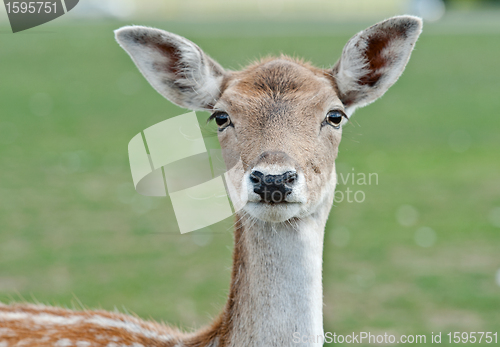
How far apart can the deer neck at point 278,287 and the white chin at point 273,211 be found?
207mm

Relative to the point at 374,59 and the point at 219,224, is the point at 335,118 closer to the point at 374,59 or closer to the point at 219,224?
the point at 374,59

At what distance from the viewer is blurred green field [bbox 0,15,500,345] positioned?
717 centimetres

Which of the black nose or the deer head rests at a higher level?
the deer head

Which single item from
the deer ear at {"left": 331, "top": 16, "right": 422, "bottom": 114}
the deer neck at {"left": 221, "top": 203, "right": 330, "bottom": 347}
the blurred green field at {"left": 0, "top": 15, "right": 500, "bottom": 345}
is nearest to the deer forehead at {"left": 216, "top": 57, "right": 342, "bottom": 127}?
the deer ear at {"left": 331, "top": 16, "right": 422, "bottom": 114}

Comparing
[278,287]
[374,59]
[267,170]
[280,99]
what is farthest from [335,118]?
[278,287]

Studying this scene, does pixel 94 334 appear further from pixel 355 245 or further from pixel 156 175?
pixel 355 245

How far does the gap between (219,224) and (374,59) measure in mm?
5649

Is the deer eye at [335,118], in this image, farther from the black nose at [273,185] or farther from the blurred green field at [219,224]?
the black nose at [273,185]

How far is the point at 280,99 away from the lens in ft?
12.9

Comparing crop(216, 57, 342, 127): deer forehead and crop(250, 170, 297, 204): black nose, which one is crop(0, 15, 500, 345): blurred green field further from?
crop(250, 170, 297, 204): black nose

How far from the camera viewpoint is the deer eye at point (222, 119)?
3.99 m

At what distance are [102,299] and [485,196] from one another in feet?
22.9

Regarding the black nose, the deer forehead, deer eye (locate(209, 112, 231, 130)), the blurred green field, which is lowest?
the blurred green field

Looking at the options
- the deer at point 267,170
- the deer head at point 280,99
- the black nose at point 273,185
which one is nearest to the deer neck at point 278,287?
the deer at point 267,170
